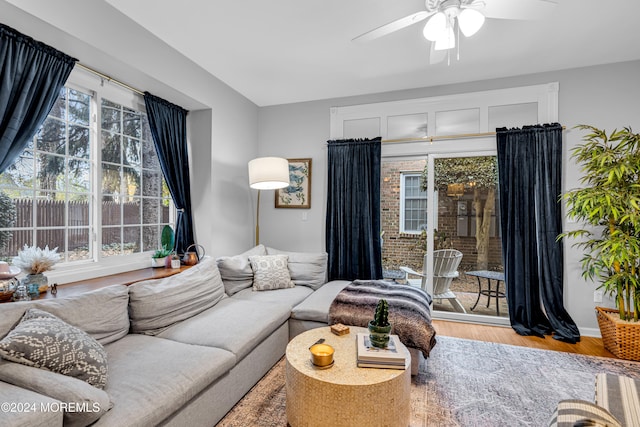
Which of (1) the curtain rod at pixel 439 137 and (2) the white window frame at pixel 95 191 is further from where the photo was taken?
(1) the curtain rod at pixel 439 137

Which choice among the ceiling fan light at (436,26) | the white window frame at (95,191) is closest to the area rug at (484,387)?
the white window frame at (95,191)

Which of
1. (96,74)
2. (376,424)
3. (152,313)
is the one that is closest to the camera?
(376,424)

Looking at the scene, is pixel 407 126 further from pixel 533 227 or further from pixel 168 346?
pixel 168 346

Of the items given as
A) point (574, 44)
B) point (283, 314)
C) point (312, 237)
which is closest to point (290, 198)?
point (312, 237)

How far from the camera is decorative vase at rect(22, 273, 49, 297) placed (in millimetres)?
1947

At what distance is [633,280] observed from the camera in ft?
8.61

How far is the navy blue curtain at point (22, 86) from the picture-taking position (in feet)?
6.21

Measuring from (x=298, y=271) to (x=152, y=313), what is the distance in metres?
1.64

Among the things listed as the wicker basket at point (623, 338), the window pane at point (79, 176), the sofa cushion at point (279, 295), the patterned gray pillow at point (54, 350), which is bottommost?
the wicker basket at point (623, 338)

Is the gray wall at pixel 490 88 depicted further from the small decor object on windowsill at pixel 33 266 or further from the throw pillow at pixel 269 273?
the small decor object on windowsill at pixel 33 266

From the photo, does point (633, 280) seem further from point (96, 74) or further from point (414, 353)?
point (96, 74)

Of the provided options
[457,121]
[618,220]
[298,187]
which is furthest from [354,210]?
[618,220]

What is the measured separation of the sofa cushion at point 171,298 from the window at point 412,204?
2619 mm

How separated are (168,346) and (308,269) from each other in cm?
181
